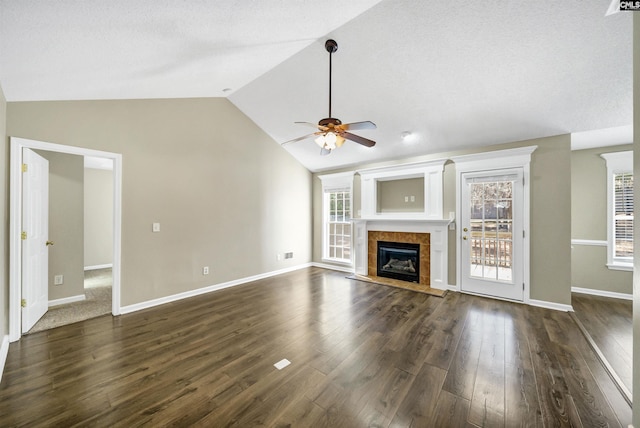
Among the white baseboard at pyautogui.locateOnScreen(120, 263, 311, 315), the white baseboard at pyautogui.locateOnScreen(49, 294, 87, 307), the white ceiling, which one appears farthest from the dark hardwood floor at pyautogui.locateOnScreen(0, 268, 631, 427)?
the white ceiling

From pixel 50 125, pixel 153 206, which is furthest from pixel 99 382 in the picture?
pixel 50 125

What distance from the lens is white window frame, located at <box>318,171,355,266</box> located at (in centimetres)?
575

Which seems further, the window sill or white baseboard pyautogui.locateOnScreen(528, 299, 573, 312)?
the window sill

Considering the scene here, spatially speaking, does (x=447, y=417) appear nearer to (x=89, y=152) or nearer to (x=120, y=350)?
(x=120, y=350)

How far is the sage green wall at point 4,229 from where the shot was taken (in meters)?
2.32

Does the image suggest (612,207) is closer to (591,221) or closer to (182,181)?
(591,221)

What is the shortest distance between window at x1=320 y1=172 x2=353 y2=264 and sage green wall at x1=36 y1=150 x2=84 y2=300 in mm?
4527

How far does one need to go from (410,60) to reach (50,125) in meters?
4.21

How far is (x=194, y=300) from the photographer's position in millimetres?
3795

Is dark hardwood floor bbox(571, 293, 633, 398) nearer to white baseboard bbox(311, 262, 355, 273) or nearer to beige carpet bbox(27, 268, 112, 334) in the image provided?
white baseboard bbox(311, 262, 355, 273)

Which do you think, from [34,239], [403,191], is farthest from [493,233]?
[34,239]

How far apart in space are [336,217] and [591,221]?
471 centimetres

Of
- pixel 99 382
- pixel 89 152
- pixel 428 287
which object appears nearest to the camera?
pixel 99 382

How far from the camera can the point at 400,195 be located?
5273 millimetres
